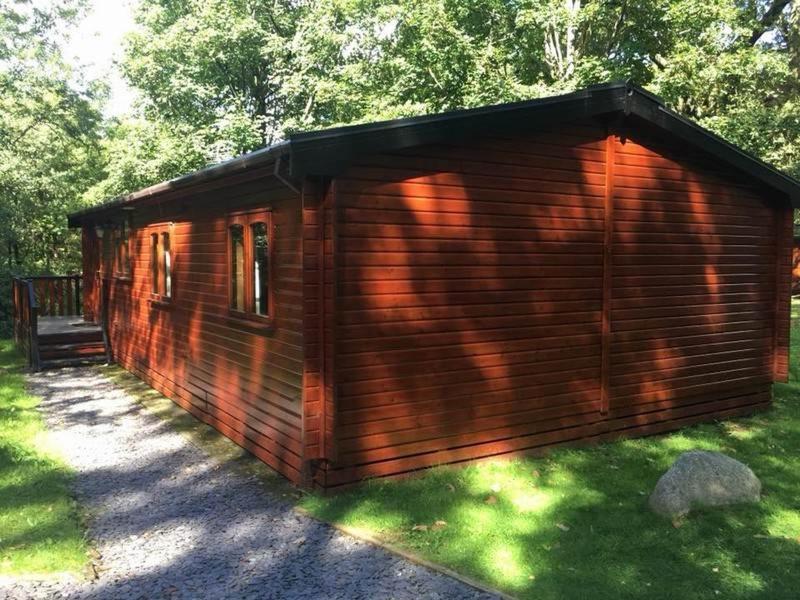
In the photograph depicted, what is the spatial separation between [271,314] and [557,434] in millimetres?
3134

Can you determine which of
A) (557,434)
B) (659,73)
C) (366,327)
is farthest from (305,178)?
(659,73)

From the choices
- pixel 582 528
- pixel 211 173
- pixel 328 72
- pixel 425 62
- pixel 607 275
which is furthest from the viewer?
pixel 328 72

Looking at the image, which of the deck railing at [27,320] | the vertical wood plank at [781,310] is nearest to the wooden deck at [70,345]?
the deck railing at [27,320]

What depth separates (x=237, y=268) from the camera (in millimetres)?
6922

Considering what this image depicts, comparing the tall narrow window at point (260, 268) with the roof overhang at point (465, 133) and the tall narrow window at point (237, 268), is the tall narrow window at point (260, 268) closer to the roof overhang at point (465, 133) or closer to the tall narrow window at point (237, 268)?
the tall narrow window at point (237, 268)

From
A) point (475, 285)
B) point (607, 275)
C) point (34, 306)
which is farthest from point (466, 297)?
point (34, 306)

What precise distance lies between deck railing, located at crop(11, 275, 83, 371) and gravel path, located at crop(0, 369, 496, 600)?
17.1 feet

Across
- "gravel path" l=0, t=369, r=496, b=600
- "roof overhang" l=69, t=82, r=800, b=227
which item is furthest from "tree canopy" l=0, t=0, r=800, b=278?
"gravel path" l=0, t=369, r=496, b=600

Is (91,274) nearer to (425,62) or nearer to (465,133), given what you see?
(425,62)

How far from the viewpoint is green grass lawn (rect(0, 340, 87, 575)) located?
4.18m

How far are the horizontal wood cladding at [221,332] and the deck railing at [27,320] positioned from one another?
1727mm

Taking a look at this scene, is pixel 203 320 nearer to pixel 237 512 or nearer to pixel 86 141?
pixel 237 512

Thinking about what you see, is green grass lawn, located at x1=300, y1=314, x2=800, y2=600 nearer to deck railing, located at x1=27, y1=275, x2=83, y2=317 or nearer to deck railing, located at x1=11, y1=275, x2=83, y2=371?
deck railing, located at x1=11, y1=275, x2=83, y2=371

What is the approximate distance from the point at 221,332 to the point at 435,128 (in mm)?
3354
